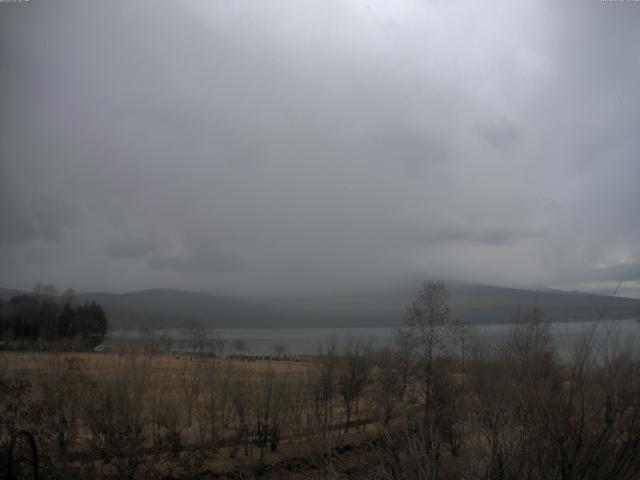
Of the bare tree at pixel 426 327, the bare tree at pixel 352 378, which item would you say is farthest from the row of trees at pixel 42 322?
the bare tree at pixel 426 327

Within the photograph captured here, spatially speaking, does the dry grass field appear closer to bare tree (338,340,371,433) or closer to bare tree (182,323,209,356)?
bare tree (338,340,371,433)

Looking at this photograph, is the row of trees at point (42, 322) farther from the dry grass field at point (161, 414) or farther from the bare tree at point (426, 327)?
the bare tree at point (426, 327)

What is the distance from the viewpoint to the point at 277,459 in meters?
28.9

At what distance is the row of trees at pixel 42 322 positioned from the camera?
2725cm

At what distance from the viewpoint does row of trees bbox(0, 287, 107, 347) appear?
1073 inches

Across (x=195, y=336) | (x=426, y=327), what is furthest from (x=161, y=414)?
(x=195, y=336)

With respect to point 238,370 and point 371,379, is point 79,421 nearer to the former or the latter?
point 238,370

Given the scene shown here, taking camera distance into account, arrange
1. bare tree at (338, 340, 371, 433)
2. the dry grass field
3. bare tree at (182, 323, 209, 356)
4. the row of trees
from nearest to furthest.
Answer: the dry grass field, the row of trees, bare tree at (338, 340, 371, 433), bare tree at (182, 323, 209, 356)

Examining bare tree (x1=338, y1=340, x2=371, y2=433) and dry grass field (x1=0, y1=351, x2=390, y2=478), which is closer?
dry grass field (x1=0, y1=351, x2=390, y2=478)

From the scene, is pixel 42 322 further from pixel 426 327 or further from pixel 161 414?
pixel 426 327

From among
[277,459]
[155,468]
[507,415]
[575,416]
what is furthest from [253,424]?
[575,416]

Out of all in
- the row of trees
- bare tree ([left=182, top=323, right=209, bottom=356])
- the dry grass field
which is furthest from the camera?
bare tree ([left=182, top=323, right=209, bottom=356])

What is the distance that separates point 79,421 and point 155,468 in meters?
4.04

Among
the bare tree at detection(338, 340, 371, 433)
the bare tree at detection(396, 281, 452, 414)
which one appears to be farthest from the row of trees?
the bare tree at detection(396, 281, 452, 414)
